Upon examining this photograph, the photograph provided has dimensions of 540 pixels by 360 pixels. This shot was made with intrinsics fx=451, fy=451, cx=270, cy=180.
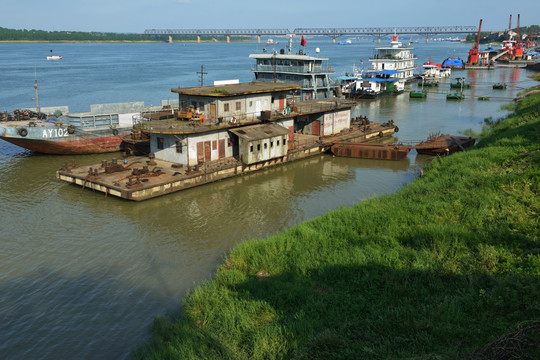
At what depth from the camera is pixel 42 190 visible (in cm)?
2922

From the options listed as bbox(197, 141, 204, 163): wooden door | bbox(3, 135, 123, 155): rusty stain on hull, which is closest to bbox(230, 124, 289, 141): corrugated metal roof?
bbox(197, 141, 204, 163): wooden door

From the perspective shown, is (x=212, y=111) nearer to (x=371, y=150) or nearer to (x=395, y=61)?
(x=371, y=150)

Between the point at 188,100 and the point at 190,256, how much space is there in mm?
16049

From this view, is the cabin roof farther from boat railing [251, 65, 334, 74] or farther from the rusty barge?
boat railing [251, 65, 334, 74]

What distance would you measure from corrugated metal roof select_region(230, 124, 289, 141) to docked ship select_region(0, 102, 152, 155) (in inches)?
507

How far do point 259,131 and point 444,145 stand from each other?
51.6ft

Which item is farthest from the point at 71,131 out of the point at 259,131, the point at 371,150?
the point at 371,150

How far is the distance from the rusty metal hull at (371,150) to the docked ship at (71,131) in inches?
730

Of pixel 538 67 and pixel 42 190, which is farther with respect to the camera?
pixel 538 67

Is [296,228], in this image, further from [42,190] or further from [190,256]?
[42,190]

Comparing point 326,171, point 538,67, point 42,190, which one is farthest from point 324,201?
point 538,67

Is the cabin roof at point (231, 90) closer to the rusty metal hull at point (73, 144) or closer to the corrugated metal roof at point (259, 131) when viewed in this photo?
the corrugated metal roof at point (259, 131)

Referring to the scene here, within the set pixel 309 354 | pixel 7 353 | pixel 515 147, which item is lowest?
pixel 7 353

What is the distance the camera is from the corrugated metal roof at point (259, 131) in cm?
3198
